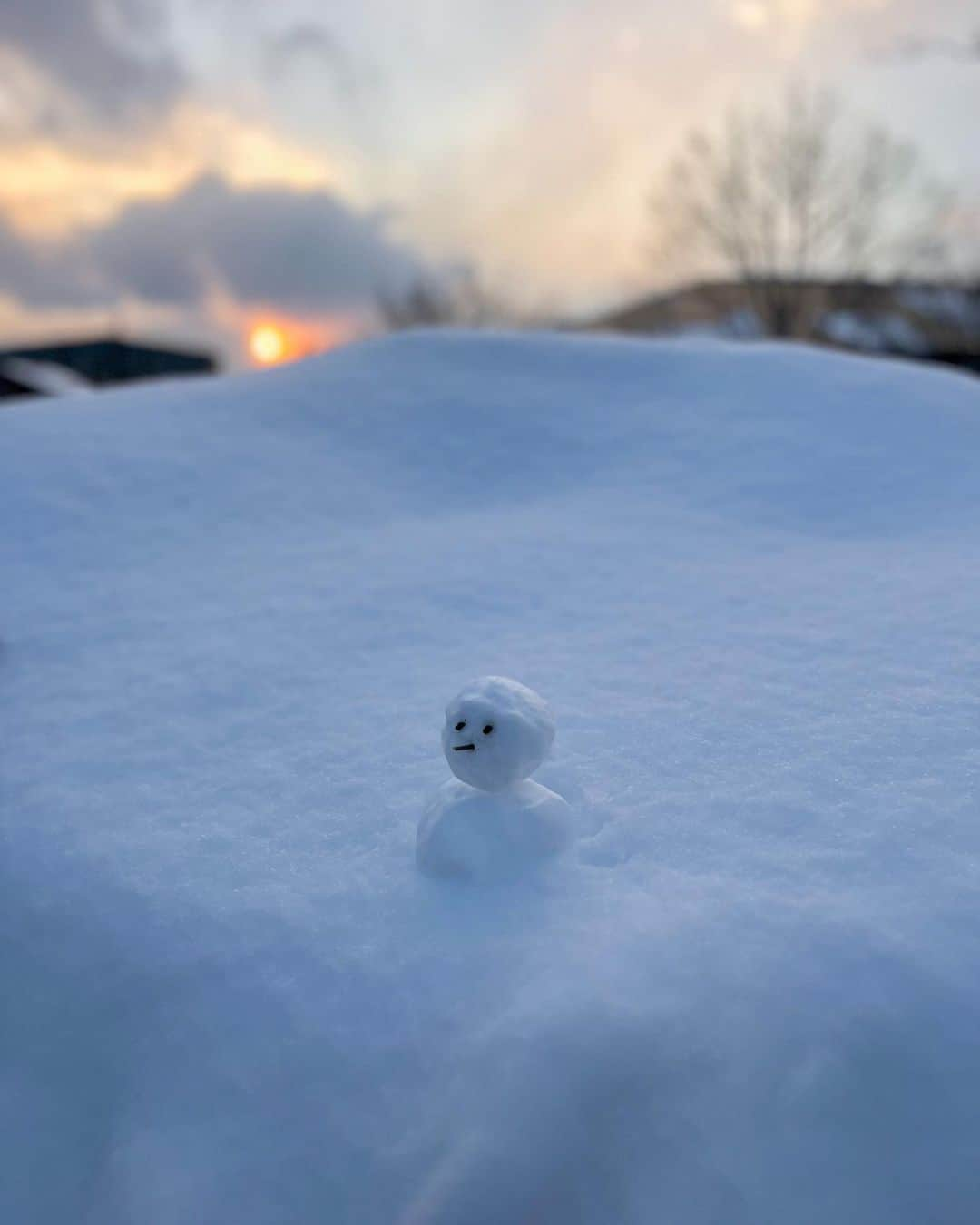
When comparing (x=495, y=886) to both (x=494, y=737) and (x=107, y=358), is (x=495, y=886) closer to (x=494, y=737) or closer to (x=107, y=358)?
(x=494, y=737)

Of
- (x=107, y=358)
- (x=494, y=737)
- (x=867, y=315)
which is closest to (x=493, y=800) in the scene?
(x=494, y=737)

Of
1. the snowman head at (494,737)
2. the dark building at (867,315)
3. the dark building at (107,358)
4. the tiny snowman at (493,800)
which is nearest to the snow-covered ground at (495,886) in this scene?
the tiny snowman at (493,800)

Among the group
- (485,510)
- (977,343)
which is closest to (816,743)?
(485,510)

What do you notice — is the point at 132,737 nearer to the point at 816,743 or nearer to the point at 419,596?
the point at 419,596

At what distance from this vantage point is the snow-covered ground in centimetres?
136

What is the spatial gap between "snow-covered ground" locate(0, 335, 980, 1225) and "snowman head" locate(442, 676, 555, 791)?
189 mm

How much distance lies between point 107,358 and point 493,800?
20686mm

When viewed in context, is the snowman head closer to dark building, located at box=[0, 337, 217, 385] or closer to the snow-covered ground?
the snow-covered ground

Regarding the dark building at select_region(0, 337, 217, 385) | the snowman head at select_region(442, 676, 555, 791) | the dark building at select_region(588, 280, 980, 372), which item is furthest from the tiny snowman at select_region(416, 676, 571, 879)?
the dark building at select_region(588, 280, 980, 372)

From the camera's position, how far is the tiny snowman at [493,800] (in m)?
1.76

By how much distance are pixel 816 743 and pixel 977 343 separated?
23897 mm

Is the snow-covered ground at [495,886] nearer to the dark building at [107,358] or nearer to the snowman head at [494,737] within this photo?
the snowman head at [494,737]

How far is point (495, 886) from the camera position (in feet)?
5.61

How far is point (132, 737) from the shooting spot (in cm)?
235
